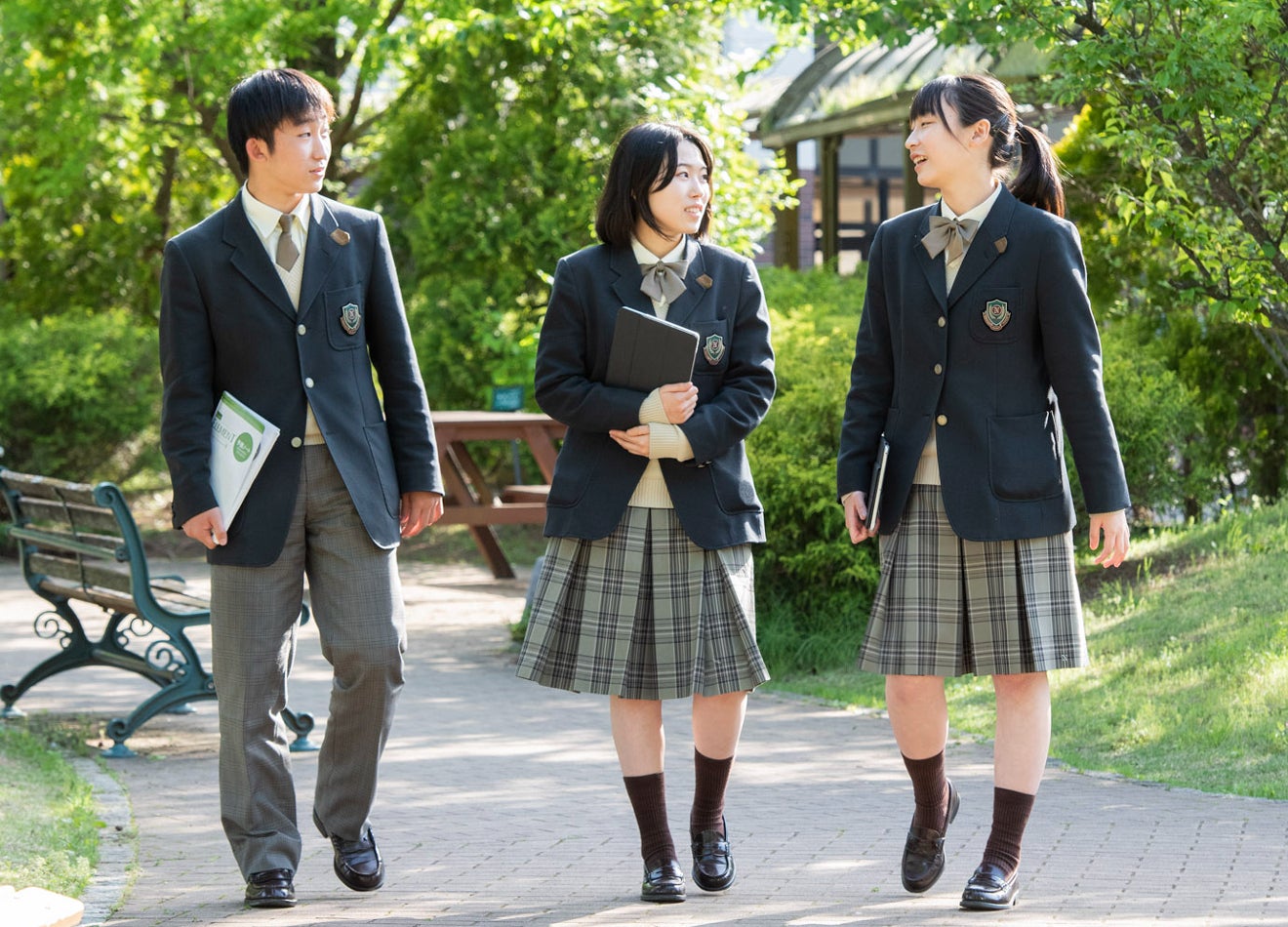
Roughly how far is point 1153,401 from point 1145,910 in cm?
506

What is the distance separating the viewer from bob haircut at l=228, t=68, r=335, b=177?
12.8 feet

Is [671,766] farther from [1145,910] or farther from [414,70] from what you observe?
[414,70]

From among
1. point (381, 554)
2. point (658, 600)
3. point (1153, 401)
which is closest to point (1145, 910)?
point (658, 600)

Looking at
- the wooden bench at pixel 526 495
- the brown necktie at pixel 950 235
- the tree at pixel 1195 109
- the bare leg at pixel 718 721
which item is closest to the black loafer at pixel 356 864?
the bare leg at pixel 718 721

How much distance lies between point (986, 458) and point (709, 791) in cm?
102

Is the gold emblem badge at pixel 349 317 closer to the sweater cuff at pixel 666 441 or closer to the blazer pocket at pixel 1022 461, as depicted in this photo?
the sweater cuff at pixel 666 441

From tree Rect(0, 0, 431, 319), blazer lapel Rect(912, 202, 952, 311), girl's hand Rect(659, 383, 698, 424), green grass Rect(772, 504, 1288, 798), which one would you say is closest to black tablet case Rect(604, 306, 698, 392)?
girl's hand Rect(659, 383, 698, 424)

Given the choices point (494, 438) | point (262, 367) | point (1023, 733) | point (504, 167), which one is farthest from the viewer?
point (504, 167)

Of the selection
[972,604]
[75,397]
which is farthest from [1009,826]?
[75,397]

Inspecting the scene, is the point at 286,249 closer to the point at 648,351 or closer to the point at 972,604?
the point at 648,351

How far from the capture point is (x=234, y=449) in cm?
390

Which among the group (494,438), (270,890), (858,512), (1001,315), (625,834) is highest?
(1001,315)

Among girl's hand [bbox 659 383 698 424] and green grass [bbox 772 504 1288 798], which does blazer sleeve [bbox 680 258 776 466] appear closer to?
girl's hand [bbox 659 383 698 424]

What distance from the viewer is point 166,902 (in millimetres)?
4051
